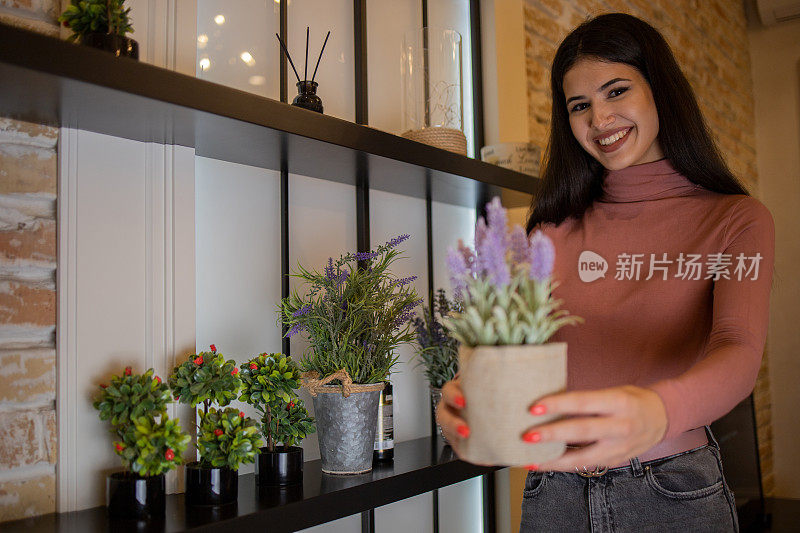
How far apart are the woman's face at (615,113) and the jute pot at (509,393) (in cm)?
65

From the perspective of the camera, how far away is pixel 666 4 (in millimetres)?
3230

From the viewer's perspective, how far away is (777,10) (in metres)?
3.81

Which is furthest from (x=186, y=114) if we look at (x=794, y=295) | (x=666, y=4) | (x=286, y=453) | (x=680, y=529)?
(x=794, y=295)

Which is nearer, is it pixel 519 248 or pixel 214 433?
pixel 519 248

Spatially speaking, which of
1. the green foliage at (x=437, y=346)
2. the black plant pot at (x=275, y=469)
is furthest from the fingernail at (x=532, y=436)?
the green foliage at (x=437, y=346)

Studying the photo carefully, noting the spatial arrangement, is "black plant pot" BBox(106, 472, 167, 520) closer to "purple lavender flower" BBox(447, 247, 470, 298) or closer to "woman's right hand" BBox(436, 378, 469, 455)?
"woman's right hand" BBox(436, 378, 469, 455)

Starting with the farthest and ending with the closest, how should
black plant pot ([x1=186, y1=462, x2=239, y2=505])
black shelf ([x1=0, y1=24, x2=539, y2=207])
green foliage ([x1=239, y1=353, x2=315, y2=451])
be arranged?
green foliage ([x1=239, y1=353, x2=315, y2=451]) → black plant pot ([x1=186, y1=462, x2=239, y2=505]) → black shelf ([x1=0, y1=24, x2=539, y2=207])

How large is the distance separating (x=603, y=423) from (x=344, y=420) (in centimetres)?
64

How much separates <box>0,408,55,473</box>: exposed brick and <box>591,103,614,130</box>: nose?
1.01 metres

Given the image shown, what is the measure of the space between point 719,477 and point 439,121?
0.94 m

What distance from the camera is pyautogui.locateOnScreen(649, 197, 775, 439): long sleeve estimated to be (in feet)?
2.51

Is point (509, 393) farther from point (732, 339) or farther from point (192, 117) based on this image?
point (192, 117)

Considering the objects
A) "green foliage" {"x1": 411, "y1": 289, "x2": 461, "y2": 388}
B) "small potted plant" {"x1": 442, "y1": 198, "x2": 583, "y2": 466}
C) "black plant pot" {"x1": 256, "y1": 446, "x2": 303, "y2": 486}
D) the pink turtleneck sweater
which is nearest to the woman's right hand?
"small potted plant" {"x1": 442, "y1": 198, "x2": 583, "y2": 466}

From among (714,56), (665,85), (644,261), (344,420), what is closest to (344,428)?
(344,420)
